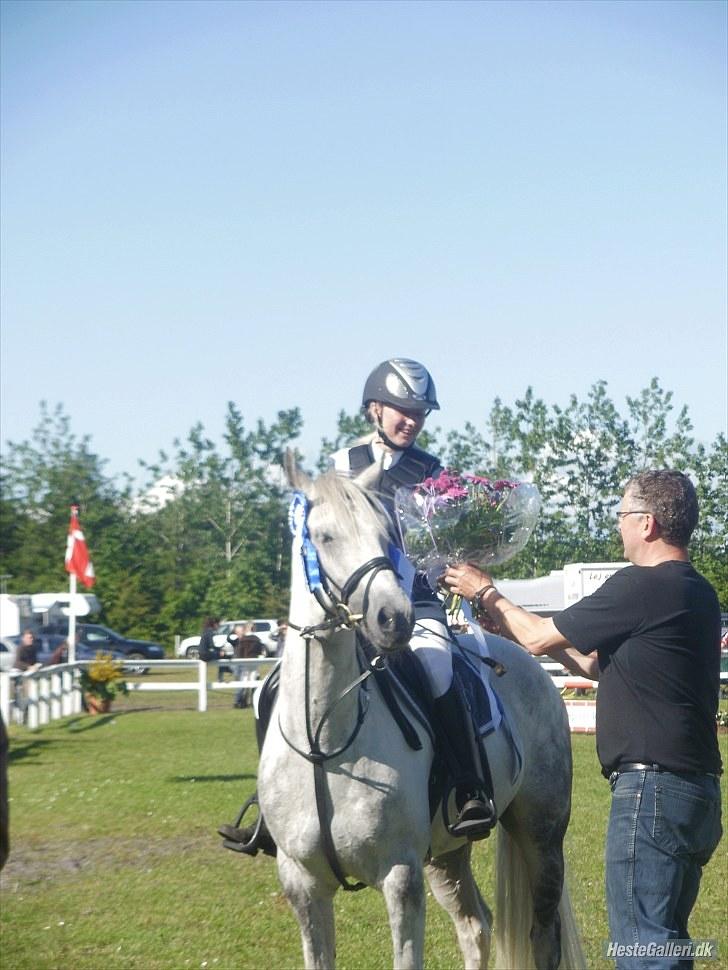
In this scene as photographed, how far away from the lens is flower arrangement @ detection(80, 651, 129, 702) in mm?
26188

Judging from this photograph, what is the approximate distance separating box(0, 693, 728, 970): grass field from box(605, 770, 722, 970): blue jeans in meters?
3.12

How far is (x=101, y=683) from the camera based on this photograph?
26250 mm

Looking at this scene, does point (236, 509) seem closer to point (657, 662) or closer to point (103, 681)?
point (103, 681)

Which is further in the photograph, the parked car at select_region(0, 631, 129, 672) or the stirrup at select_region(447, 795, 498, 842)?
the parked car at select_region(0, 631, 129, 672)

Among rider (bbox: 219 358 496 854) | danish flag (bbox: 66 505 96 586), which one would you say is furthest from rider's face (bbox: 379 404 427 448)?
danish flag (bbox: 66 505 96 586)

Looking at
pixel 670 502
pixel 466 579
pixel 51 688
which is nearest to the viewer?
pixel 670 502

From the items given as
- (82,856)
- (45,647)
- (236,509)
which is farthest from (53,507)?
(82,856)

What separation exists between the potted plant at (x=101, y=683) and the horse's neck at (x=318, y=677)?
21964 mm

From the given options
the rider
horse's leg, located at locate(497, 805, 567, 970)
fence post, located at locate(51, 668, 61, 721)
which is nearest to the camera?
the rider

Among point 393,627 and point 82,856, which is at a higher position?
point 393,627

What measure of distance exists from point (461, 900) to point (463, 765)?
1.36m

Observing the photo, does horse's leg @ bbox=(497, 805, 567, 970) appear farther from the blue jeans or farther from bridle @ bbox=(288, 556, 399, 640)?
bridle @ bbox=(288, 556, 399, 640)

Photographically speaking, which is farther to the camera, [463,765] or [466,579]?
[463,765]

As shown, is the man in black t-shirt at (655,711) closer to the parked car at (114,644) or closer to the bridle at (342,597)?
the bridle at (342,597)
